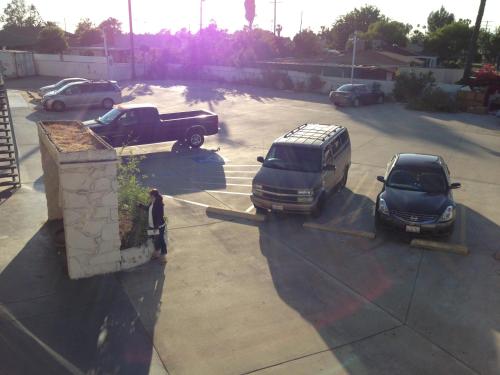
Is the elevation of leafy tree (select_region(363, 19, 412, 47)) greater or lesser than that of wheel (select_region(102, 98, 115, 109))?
greater

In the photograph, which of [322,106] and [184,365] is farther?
[322,106]

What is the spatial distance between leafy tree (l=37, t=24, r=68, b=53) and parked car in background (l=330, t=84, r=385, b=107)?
31.1 metres

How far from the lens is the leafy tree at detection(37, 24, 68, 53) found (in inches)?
1813

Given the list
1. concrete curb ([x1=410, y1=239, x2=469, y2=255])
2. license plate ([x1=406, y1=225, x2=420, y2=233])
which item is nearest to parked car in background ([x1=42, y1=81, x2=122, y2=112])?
license plate ([x1=406, y1=225, x2=420, y2=233])

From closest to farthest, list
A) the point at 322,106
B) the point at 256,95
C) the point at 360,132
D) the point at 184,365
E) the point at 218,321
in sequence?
the point at 184,365, the point at 218,321, the point at 360,132, the point at 322,106, the point at 256,95

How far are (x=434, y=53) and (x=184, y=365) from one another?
230ft

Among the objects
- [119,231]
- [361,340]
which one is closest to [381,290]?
[361,340]

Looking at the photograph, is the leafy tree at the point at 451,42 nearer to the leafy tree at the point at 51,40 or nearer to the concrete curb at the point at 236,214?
the leafy tree at the point at 51,40

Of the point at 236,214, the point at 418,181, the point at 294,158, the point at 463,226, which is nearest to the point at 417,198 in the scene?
the point at 418,181

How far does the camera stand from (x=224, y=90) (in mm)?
39531

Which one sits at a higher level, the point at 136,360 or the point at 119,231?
the point at 119,231

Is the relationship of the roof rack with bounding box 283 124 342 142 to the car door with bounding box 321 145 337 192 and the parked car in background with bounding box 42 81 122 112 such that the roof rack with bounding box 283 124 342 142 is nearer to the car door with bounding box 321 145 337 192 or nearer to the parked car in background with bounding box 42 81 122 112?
the car door with bounding box 321 145 337 192

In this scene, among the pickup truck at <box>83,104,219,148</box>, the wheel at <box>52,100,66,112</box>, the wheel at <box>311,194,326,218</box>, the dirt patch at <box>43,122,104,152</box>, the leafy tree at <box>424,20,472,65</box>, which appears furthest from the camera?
the leafy tree at <box>424,20,472,65</box>

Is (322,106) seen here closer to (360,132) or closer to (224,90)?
(360,132)
